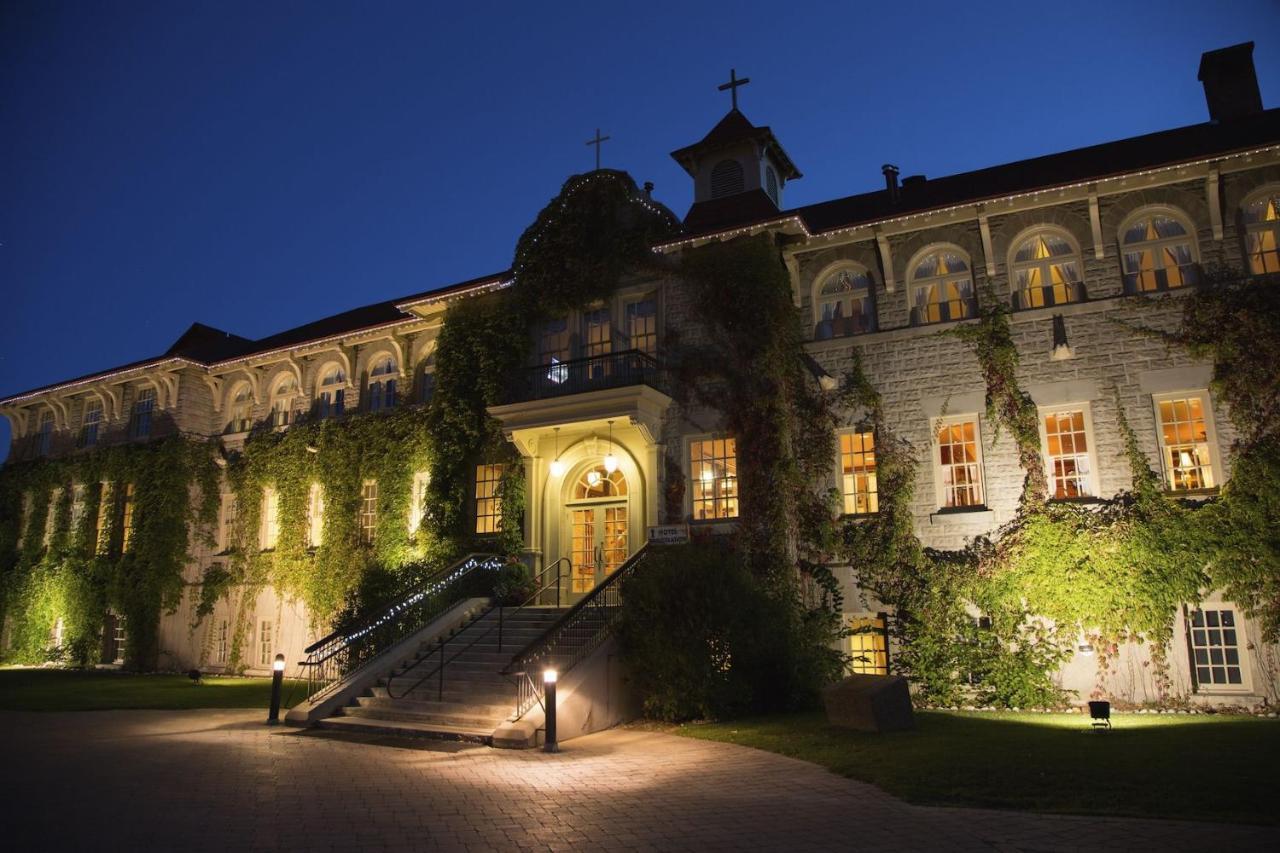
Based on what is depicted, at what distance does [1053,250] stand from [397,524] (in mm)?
15919

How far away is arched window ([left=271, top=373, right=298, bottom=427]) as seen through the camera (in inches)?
976

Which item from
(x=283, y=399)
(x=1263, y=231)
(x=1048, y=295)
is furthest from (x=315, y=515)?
(x=1263, y=231)

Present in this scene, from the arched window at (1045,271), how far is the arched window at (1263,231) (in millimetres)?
2672

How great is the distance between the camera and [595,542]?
726 inches

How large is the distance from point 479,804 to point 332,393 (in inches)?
723

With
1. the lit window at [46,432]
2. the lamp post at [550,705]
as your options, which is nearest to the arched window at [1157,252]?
the lamp post at [550,705]

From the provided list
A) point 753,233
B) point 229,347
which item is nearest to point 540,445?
point 753,233

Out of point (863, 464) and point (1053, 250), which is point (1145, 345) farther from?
point (863, 464)

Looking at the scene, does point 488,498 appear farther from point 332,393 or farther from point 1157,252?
point 1157,252

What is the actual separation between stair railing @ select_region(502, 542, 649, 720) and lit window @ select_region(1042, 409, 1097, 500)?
7.55 m

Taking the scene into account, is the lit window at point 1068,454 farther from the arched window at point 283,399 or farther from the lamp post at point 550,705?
the arched window at point 283,399

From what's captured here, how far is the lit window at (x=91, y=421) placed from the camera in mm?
28516

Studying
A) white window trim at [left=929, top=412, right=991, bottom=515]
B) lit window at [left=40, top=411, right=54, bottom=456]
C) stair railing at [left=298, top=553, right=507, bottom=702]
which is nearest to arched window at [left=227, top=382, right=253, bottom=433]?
lit window at [left=40, top=411, right=54, bottom=456]

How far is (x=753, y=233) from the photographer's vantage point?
17438 mm
